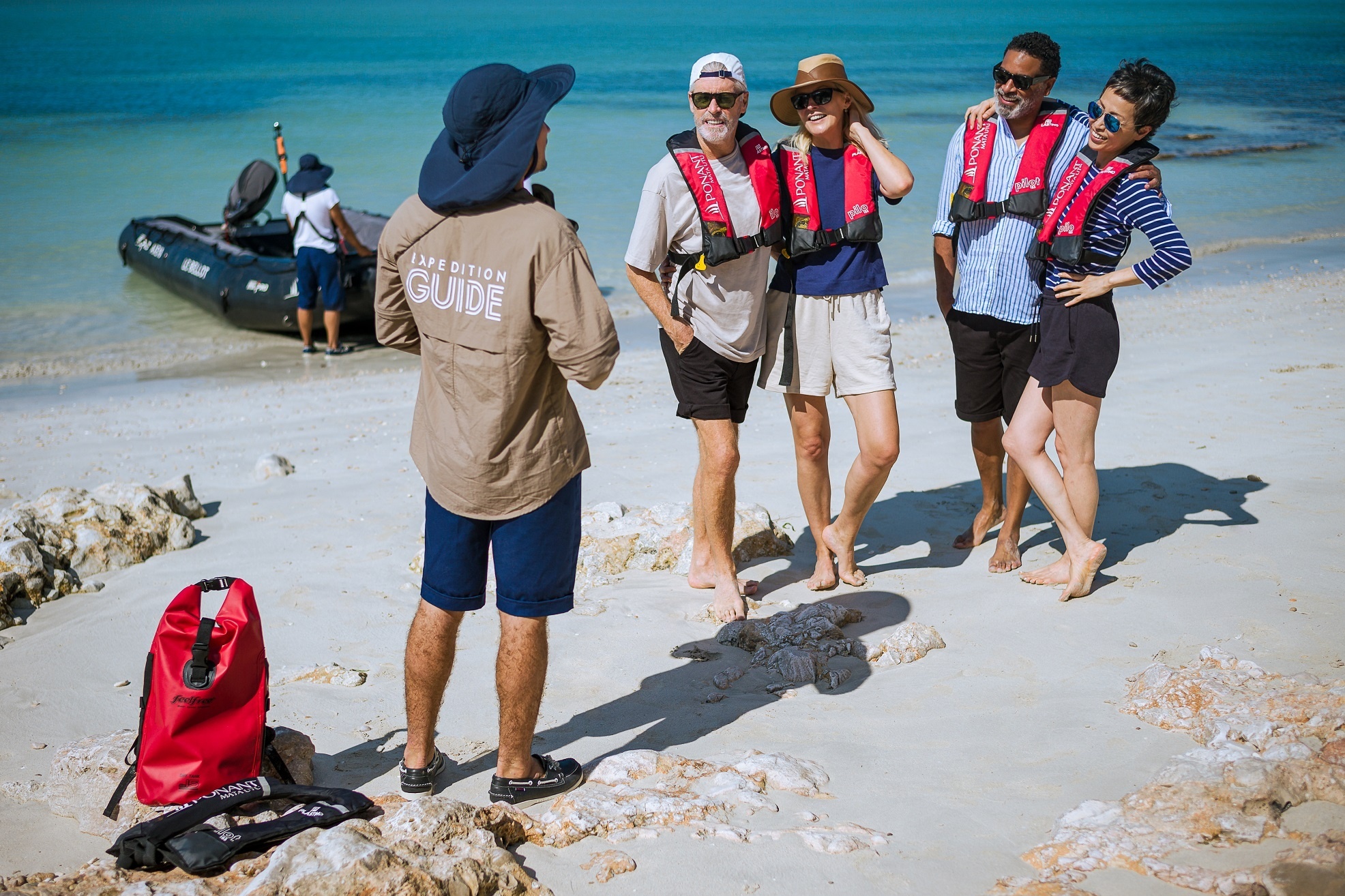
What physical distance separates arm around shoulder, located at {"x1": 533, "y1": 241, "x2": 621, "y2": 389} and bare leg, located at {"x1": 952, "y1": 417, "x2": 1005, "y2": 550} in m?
2.52

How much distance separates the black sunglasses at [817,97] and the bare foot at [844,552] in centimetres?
167

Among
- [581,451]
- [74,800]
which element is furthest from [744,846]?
[74,800]

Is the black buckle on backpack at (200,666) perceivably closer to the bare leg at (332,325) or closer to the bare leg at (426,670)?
the bare leg at (426,670)

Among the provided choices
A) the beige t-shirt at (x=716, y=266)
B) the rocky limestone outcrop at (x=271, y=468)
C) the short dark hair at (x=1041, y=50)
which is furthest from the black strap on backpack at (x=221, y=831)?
the rocky limestone outcrop at (x=271, y=468)

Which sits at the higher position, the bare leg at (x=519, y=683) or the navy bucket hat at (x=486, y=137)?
the navy bucket hat at (x=486, y=137)

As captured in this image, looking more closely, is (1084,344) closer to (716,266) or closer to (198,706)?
(716,266)

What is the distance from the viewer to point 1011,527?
175 inches

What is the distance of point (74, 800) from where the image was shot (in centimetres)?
279

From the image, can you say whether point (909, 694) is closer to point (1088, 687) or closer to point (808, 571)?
point (1088, 687)

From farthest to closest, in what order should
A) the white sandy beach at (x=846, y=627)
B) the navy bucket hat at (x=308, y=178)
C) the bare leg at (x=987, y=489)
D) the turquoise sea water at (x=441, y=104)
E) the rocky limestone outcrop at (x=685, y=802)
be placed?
the turquoise sea water at (x=441, y=104), the navy bucket hat at (x=308, y=178), the bare leg at (x=987, y=489), the white sandy beach at (x=846, y=627), the rocky limestone outcrop at (x=685, y=802)

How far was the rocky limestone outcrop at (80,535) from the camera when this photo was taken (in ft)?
14.3

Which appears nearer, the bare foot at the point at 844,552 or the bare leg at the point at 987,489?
the bare foot at the point at 844,552

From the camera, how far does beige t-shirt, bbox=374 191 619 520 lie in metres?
2.55

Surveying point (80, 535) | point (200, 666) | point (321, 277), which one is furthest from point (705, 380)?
point (321, 277)
